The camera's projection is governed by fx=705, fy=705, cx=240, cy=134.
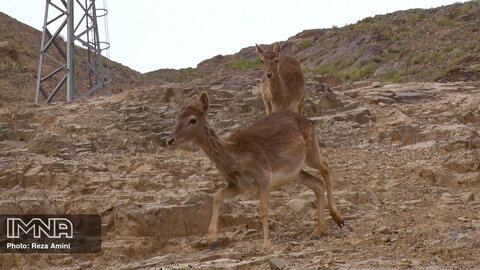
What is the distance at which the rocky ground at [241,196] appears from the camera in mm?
8828

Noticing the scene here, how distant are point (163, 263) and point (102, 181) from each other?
336cm

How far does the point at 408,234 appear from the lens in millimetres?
9195

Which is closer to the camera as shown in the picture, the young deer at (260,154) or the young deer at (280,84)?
the young deer at (260,154)

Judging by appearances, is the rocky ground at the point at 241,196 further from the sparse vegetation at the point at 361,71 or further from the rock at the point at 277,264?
the sparse vegetation at the point at 361,71

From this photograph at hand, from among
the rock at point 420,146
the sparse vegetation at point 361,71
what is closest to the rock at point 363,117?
the rock at point 420,146

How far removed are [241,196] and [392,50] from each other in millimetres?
30053

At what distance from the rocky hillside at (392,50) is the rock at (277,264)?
22848 mm

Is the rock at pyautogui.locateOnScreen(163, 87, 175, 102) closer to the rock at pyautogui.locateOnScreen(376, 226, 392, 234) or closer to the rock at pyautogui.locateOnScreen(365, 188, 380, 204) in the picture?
the rock at pyautogui.locateOnScreen(365, 188, 380, 204)

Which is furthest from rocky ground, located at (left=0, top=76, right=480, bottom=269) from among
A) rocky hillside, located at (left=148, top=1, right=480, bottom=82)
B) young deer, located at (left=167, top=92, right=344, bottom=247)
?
rocky hillside, located at (left=148, top=1, right=480, bottom=82)

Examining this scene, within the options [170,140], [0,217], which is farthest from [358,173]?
[0,217]

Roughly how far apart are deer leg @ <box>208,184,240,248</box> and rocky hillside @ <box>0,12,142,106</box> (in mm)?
19788

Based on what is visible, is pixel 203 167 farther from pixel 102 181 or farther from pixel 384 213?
pixel 384 213

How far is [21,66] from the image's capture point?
3488cm

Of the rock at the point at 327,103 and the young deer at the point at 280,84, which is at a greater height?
the young deer at the point at 280,84
